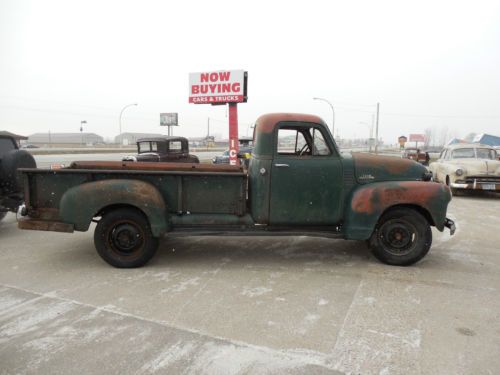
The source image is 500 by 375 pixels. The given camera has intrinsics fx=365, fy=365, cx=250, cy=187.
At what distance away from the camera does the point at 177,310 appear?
3.56 meters

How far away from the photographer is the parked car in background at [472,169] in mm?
11266

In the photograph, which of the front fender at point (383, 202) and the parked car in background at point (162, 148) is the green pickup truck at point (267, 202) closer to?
the front fender at point (383, 202)

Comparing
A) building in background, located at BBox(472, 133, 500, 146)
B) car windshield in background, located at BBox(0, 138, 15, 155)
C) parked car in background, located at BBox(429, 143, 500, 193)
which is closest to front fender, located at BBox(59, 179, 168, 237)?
car windshield in background, located at BBox(0, 138, 15, 155)

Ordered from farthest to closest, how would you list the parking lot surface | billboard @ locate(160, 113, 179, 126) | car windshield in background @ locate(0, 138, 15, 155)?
1. billboard @ locate(160, 113, 179, 126)
2. car windshield in background @ locate(0, 138, 15, 155)
3. the parking lot surface

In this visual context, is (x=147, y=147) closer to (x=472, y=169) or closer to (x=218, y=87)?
(x=218, y=87)

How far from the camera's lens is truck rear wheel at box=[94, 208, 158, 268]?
4.71 metres

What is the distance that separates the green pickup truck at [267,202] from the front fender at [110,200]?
0.01 m

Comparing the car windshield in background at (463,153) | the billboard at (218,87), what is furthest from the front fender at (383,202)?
the billboard at (218,87)

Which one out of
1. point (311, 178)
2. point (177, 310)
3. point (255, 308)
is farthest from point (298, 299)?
point (311, 178)

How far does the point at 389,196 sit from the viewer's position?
4.72 metres

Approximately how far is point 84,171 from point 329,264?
3.48m

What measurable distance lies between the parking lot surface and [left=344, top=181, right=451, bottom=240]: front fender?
572 mm

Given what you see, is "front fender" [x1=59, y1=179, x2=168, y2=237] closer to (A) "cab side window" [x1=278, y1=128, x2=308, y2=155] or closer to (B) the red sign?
(A) "cab side window" [x1=278, y1=128, x2=308, y2=155]

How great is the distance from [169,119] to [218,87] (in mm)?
45188
